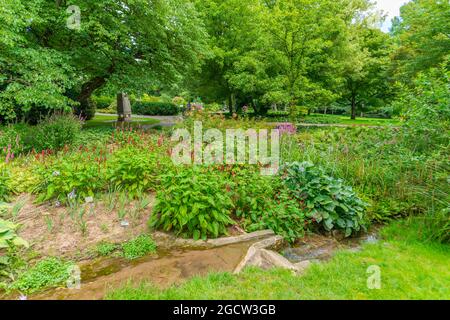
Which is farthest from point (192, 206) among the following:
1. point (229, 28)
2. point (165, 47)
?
point (229, 28)

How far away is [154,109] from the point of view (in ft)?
76.2

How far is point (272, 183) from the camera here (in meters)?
3.96

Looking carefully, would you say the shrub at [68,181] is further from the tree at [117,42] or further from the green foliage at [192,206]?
the tree at [117,42]

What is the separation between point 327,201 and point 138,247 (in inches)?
96.3

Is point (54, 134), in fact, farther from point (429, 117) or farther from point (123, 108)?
point (123, 108)

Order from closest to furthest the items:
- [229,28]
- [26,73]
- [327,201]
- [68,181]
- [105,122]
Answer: [327,201] < [68,181] < [26,73] < [105,122] < [229,28]

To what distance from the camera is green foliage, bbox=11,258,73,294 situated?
2176mm

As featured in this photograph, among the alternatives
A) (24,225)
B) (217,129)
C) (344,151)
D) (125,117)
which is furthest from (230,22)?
(24,225)

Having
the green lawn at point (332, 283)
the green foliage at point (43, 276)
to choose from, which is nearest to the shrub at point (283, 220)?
the green lawn at point (332, 283)

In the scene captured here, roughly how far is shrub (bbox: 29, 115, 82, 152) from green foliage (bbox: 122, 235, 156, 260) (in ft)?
12.2

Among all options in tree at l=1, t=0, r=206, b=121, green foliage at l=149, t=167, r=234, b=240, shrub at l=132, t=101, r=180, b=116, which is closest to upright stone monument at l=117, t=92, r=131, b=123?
tree at l=1, t=0, r=206, b=121

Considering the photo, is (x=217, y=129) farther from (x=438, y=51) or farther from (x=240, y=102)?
(x=240, y=102)

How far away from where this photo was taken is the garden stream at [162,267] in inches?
84.7

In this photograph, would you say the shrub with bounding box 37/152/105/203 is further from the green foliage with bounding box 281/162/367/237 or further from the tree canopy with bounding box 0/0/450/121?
the tree canopy with bounding box 0/0/450/121
